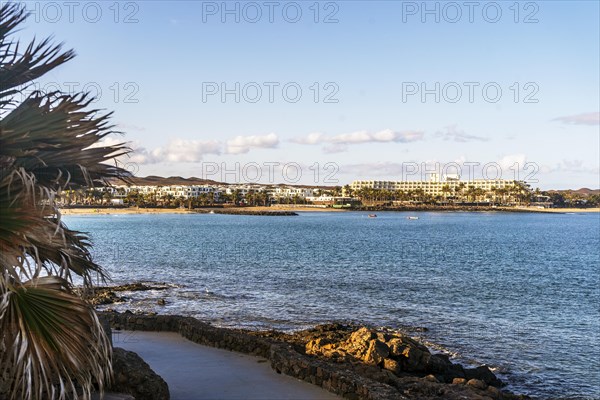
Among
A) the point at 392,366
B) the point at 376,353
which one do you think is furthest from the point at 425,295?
the point at 392,366

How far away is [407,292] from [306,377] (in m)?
24.1

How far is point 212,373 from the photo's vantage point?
1302cm

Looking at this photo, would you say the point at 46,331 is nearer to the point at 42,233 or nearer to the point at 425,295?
the point at 42,233

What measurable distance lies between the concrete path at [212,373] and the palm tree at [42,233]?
277 inches

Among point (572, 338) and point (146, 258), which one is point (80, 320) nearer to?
point (572, 338)

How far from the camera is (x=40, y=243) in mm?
4582

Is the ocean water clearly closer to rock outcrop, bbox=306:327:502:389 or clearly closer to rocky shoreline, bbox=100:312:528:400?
rock outcrop, bbox=306:327:502:389

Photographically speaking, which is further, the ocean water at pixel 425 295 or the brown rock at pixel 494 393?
the ocean water at pixel 425 295

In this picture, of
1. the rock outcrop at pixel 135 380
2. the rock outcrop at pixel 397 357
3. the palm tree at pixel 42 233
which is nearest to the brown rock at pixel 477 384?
the rock outcrop at pixel 397 357

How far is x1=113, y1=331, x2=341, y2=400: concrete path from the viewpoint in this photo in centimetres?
1150

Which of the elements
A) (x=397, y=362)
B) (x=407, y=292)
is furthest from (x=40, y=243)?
(x=407, y=292)

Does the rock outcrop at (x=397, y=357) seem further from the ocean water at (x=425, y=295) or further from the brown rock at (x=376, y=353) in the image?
the ocean water at (x=425, y=295)

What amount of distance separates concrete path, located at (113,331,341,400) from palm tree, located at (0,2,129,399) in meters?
7.04

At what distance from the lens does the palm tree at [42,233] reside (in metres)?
4.36
